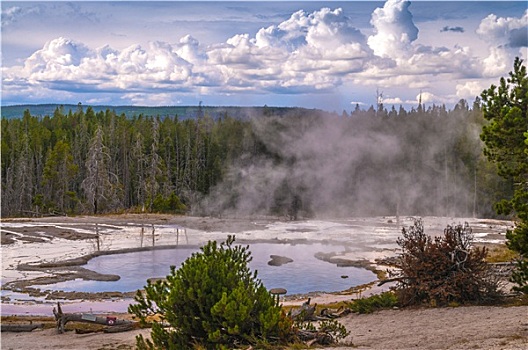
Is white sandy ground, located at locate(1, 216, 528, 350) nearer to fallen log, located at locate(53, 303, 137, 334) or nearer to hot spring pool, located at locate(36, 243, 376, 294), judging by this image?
fallen log, located at locate(53, 303, 137, 334)

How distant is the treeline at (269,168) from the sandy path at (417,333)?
40.8 m

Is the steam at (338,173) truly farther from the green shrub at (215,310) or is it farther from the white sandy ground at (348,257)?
the green shrub at (215,310)

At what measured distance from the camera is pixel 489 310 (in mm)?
15664

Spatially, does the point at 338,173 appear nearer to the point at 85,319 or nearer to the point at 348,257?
the point at 348,257

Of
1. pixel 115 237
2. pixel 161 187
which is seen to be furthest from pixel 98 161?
pixel 115 237

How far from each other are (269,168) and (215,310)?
205 ft

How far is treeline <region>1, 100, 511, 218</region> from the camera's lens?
65.2 meters

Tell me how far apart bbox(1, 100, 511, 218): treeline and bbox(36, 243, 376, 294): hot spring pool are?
2426cm

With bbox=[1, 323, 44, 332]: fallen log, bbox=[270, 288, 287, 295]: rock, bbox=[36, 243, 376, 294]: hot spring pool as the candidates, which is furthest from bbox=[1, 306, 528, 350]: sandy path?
bbox=[36, 243, 376, 294]: hot spring pool

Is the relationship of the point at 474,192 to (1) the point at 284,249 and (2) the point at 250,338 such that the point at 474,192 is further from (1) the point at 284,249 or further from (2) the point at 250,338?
(2) the point at 250,338

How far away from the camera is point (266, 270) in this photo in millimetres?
30438

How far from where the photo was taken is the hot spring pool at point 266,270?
88.1 ft

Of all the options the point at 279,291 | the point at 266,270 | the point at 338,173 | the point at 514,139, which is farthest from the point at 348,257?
the point at 338,173

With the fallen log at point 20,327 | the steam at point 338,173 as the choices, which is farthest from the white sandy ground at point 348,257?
the steam at point 338,173
